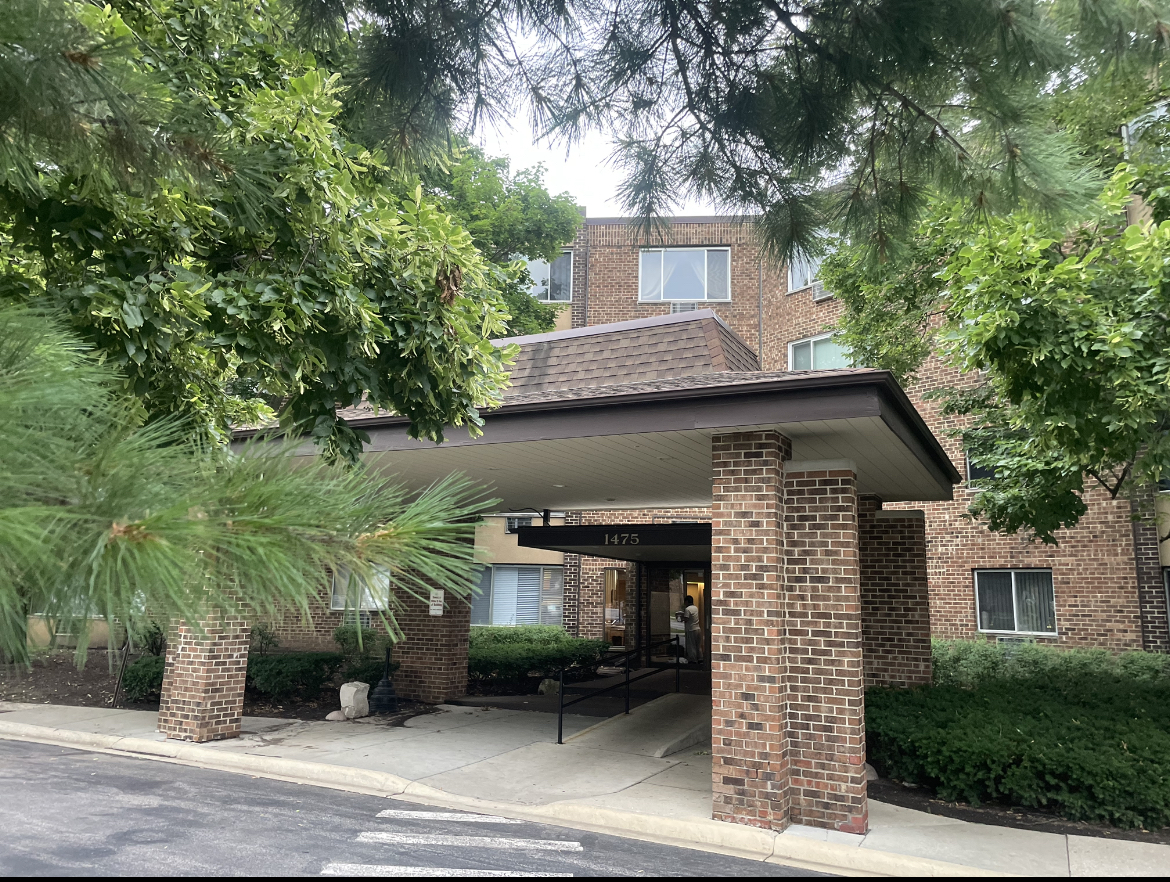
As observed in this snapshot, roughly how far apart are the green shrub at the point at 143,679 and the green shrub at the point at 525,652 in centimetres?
538

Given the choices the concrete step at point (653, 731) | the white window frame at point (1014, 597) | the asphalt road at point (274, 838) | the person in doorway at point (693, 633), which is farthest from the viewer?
the person in doorway at point (693, 633)

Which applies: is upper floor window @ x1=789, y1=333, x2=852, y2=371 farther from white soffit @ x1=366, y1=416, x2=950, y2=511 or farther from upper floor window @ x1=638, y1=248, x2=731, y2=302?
white soffit @ x1=366, y1=416, x2=950, y2=511

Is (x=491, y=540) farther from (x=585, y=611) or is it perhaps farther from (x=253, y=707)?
(x=253, y=707)

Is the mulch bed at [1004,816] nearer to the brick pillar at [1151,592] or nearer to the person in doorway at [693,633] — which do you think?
the brick pillar at [1151,592]

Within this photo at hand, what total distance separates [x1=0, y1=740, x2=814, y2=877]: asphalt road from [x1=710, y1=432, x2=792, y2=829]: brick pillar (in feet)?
2.16

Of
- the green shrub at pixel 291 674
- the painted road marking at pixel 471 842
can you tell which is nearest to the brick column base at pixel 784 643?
the painted road marking at pixel 471 842

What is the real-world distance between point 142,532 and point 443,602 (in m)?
12.4

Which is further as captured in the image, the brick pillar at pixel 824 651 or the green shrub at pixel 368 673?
the green shrub at pixel 368 673

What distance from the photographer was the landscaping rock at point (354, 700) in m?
12.4

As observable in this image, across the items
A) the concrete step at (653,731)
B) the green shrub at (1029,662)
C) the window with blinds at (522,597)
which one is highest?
the window with blinds at (522,597)

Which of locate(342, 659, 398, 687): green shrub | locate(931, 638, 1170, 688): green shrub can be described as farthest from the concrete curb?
locate(931, 638, 1170, 688): green shrub

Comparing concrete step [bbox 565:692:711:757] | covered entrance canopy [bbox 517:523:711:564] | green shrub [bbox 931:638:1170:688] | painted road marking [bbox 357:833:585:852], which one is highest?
covered entrance canopy [bbox 517:523:711:564]

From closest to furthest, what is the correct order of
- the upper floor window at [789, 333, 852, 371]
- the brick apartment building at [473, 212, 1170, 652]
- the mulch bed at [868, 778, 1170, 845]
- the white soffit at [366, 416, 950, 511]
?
the mulch bed at [868, 778, 1170, 845], the white soffit at [366, 416, 950, 511], the brick apartment building at [473, 212, 1170, 652], the upper floor window at [789, 333, 852, 371]

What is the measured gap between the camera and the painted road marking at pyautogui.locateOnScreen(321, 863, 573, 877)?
5.67 meters
